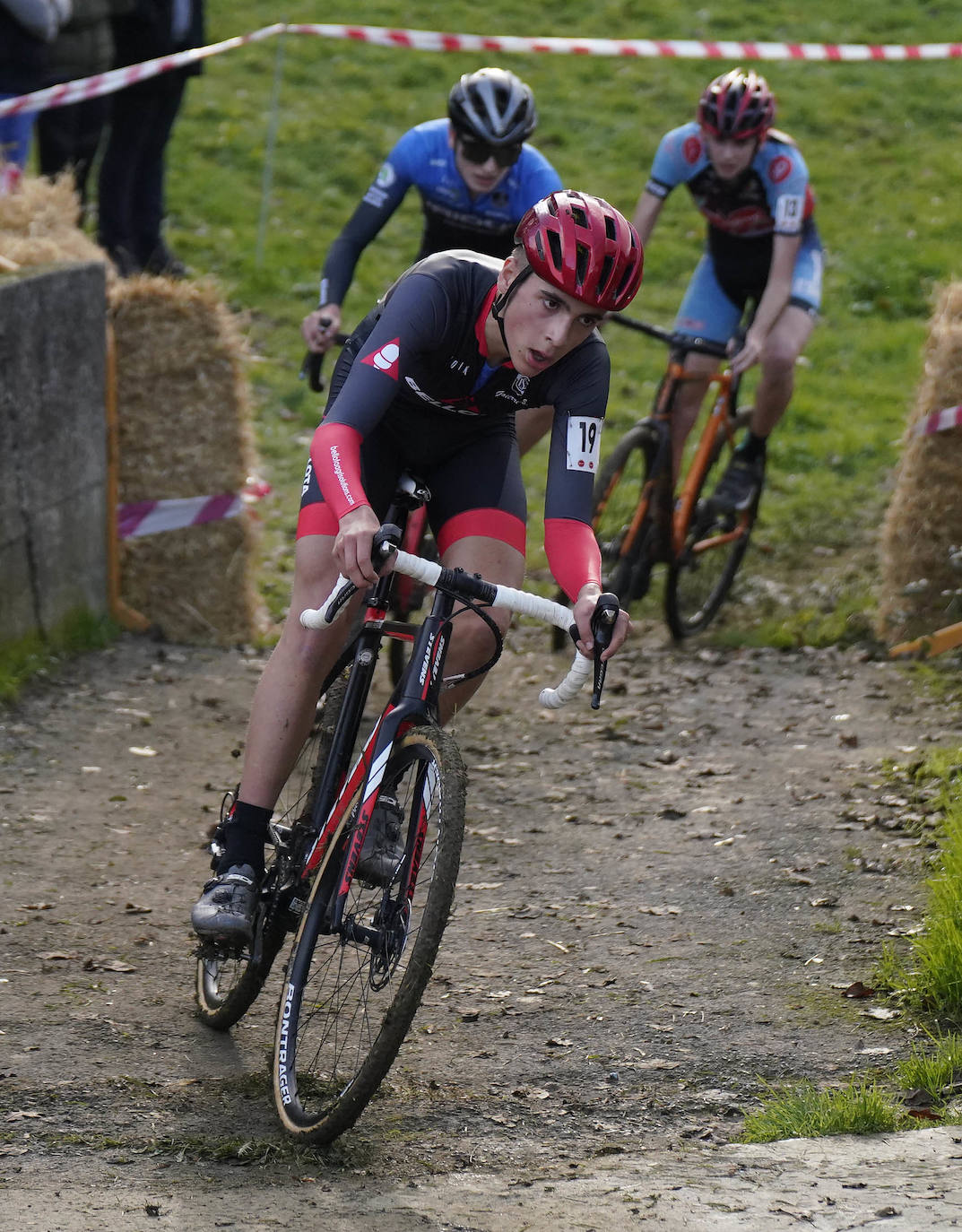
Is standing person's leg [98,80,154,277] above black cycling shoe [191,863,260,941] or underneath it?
above

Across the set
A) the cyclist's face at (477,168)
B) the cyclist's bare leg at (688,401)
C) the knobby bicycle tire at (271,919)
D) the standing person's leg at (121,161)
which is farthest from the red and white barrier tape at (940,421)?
the standing person's leg at (121,161)

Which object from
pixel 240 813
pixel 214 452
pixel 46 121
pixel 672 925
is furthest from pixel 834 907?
pixel 46 121

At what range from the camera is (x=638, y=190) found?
49.2 ft

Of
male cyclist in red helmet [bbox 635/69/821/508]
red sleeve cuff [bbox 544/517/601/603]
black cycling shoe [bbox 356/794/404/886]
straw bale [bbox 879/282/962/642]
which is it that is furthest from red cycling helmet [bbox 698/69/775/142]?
black cycling shoe [bbox 356/794/404/886]

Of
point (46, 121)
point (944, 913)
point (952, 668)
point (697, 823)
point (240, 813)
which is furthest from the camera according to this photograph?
point (46, 121)

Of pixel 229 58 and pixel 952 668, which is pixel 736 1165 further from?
pixel 229 58

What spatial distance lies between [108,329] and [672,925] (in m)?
4.13

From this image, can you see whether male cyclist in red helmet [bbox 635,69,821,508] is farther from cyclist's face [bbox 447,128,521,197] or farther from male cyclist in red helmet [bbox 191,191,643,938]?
male cyclist in red helmet [bbox 191,191,643,938]

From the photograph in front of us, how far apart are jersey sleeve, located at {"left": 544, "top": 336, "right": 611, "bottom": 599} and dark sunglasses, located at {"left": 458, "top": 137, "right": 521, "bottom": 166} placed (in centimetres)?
289

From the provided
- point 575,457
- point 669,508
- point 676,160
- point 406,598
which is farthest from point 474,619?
point 676,160

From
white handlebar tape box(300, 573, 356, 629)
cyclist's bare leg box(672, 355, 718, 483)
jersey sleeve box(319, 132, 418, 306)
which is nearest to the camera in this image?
white handlebar tape box(300, 573, 356, 629)

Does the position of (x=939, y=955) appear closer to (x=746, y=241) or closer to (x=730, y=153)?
(x=730, y=153)

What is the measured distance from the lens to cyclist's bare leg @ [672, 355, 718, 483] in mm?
7777

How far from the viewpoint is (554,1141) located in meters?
3.75
